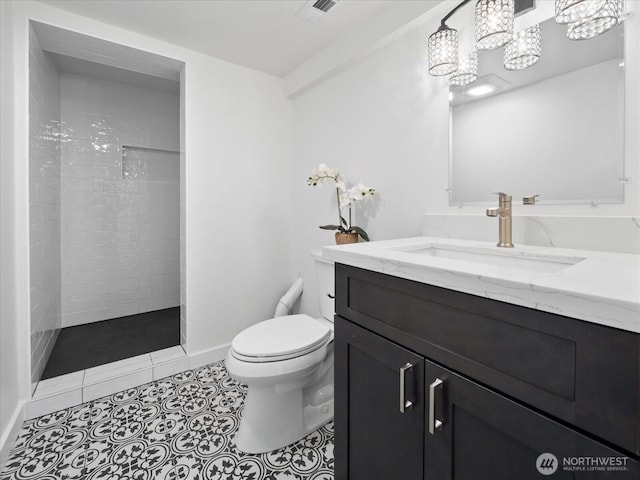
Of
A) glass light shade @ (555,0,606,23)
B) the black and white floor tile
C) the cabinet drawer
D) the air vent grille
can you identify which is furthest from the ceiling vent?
the black and white floor tile

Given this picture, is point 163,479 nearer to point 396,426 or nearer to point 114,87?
point 396,426

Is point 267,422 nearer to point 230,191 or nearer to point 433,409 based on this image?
point 433,409

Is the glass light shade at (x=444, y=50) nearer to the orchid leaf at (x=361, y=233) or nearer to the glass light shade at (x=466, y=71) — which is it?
the glass light shade at (x=466, y=71)

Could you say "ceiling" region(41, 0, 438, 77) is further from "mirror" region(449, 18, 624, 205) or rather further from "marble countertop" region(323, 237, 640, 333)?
"marble countertop" region(323, 237, 640, 333)

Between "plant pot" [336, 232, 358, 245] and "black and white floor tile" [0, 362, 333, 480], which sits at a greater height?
"plant pot" [336, 232, 358, 245]

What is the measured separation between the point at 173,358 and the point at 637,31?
2.71 metres

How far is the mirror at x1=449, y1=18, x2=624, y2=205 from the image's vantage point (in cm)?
106

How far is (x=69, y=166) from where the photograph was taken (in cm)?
271

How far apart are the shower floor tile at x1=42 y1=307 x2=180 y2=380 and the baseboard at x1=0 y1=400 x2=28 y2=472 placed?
0.99 feet

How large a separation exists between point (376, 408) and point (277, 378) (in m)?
0.58

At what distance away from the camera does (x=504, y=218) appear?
1.16 metres

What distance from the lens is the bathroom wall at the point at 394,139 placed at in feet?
4.72

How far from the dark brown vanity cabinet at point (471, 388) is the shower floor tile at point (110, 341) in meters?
1.86

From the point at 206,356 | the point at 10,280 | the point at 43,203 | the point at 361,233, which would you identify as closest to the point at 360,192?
the point at 361,233
